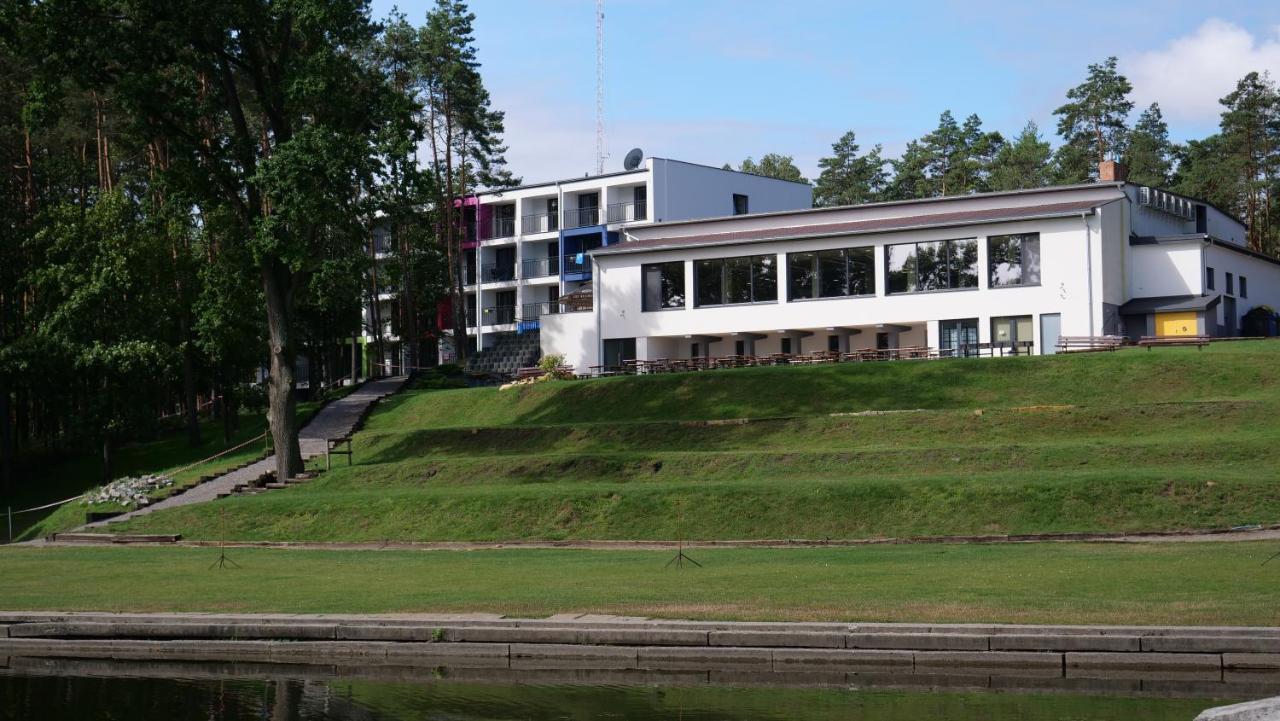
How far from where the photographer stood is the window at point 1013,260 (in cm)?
5347

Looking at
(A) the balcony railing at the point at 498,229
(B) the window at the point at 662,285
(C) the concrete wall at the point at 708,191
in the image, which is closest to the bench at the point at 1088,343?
(B) the window at the point at 662,285

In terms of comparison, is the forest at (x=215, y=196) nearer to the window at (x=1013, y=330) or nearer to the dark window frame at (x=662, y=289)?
the dark window frame at (x=662, y=289)

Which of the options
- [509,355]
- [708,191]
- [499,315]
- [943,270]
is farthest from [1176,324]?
[499,315]

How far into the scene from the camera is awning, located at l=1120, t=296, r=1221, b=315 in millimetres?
52500

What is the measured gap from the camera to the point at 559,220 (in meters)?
90.1

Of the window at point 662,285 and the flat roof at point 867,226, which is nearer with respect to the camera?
the flat roof at point 867,226

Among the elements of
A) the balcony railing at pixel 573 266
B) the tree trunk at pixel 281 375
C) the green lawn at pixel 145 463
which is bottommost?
the green lawn at pixel 145 463

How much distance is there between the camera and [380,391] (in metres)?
63.8

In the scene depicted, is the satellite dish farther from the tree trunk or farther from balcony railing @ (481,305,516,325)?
the tree trunk

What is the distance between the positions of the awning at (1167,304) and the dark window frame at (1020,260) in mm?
4046

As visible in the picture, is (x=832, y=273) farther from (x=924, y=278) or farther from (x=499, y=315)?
(x=499, y=315)

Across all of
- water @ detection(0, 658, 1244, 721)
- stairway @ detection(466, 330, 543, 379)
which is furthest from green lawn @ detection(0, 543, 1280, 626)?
stairway @ detection(466, 330, 543, 379)

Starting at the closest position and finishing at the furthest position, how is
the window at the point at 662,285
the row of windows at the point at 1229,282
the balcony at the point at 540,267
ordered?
the row of windows at the point at 1229,282, the window at the point at 662,285, the balcony at the point at 540,267

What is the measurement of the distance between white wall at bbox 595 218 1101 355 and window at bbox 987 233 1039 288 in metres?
0.29
